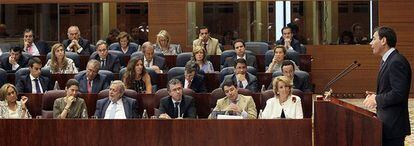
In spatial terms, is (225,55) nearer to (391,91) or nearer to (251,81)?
(251,81)

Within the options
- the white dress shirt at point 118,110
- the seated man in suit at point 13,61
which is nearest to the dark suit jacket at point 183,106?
the white dress shirt at point 118,110

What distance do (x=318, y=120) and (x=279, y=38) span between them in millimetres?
6829

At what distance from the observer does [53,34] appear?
1238 cm

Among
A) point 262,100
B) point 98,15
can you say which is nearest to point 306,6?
point 98,15

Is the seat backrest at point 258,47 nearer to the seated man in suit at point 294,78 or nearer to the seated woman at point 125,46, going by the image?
the seated woman at point 125,46

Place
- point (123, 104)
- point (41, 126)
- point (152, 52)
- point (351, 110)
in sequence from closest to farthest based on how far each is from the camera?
point (351, 110) < point (41, 126) < point (123, 104) < point (152, 52)

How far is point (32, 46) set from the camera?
11.2 m

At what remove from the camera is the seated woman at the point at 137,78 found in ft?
28.5

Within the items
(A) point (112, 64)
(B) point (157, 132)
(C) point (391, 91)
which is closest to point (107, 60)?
(A) point (112, 64)

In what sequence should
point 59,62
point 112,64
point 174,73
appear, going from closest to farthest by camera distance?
1. point 174,73
2. point 59,62
3. point 112,64

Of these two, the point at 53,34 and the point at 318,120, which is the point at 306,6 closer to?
the point at 53,34

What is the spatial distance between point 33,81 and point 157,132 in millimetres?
3657

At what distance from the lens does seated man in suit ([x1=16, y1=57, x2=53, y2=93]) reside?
29.0 feet

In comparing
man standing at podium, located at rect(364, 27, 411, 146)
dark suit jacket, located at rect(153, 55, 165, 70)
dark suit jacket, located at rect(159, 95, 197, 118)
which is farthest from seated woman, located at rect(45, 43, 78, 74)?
man standing at podium, located at rect(364, 27, 411, 146)
